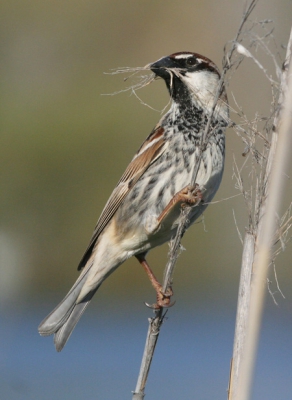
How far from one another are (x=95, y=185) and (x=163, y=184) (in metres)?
5.97

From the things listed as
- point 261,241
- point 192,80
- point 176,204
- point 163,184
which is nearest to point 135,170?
point 163,184

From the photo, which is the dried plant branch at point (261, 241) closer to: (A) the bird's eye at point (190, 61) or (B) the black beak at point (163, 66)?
(B) the black beak at point (163, 66)

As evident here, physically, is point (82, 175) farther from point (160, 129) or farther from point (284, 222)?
point (284, 222)

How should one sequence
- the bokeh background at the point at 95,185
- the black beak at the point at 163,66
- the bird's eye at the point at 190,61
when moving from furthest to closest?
the bokeh background at the point at 95,185 → the bird's eye at the point at 190,61 → the black beak at the point at 163,66

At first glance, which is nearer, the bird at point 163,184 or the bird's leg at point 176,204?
the bird's leg at point 176,204

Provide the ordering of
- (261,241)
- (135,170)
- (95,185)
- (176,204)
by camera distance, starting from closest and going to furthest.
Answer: (261,241)
(176,204)
(135,170)
(95,185)

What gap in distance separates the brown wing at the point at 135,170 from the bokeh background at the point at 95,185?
9.58ft

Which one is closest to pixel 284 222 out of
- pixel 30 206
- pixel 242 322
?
pixel 242 322

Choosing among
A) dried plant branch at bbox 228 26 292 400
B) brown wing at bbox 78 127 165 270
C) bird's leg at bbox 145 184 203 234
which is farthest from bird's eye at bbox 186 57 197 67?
dried plant branch at bbox 228 26 292 400

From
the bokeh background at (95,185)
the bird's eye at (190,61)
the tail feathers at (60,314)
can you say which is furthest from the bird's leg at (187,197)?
the bokeh background at (95,185)

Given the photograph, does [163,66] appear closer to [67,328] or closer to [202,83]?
[202,83]

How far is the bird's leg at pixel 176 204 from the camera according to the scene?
3197 millimetres

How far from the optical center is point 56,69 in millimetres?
10805

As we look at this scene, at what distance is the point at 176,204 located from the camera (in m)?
3.41
